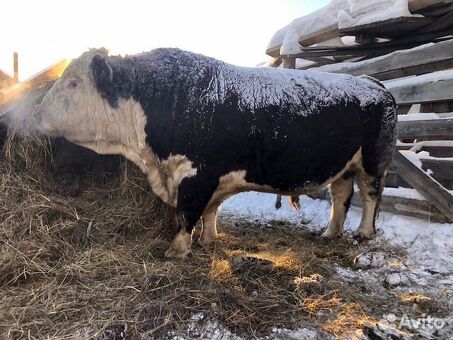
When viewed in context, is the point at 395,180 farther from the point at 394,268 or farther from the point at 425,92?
the point at 394,268

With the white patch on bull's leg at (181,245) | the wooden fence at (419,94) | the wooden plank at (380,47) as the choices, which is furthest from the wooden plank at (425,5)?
the white patch on bull's leg at (181,245)

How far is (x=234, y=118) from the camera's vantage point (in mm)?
3734

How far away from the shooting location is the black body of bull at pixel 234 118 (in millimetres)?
3670

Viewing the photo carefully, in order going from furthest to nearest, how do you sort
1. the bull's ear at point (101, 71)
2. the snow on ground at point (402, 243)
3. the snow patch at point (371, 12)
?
the snow patch at point (371, 12) < the bull's ear at point (101, 71) < the snow on ground at point (402, 243)

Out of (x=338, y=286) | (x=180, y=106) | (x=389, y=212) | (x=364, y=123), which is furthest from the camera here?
(x=389, y=212)

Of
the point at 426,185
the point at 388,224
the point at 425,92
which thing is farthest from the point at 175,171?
the point at 425,92

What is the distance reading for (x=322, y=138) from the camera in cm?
414

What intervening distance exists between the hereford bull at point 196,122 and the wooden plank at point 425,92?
1.60m

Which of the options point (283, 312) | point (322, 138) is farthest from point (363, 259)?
point (283, 312)

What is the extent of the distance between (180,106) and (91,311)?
72.2 inches

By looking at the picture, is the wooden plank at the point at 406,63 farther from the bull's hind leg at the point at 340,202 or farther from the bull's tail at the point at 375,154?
the bull's hind leg at the point at 340,202

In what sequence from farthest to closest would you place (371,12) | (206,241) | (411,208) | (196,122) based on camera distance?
(371,12) < (411,208) < (206,241) < (196,122)

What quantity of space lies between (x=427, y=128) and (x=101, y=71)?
3.85 metres

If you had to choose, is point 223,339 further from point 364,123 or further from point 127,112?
point 364,123
